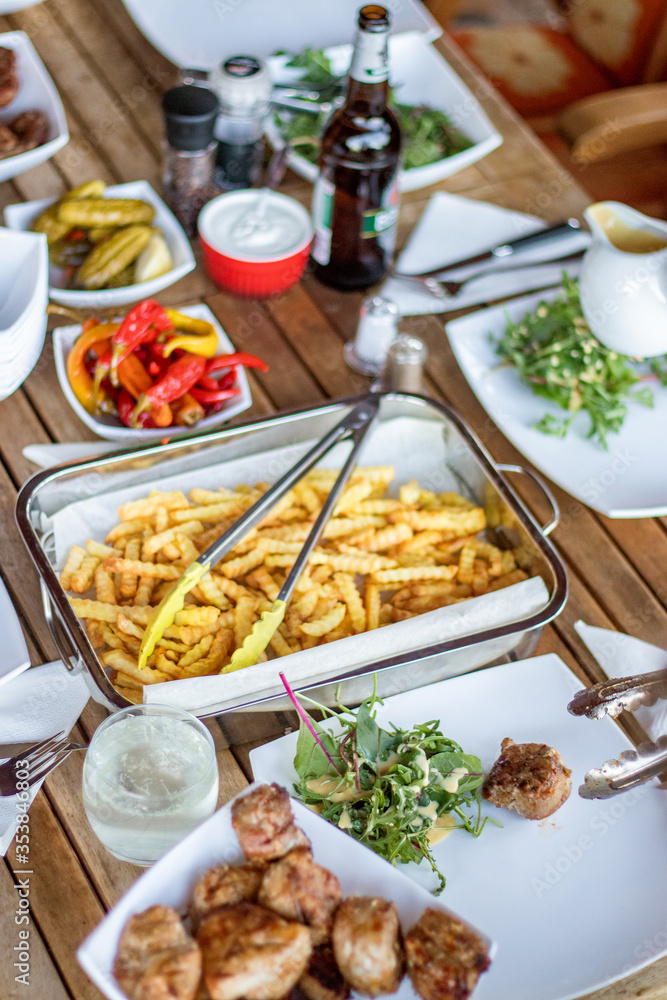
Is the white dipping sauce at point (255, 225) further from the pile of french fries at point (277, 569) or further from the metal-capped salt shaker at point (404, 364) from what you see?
the pile of french fries at point (277, 569)

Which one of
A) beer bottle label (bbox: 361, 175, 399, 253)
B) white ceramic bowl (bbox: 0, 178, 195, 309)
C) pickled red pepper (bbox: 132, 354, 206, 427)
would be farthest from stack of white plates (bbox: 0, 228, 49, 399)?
beer bottle label (bbox: 361, 175, 399, 253)

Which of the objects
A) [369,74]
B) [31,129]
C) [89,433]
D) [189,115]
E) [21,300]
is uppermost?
[369,74]

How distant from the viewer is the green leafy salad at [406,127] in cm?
229

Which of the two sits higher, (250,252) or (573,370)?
(250,252)

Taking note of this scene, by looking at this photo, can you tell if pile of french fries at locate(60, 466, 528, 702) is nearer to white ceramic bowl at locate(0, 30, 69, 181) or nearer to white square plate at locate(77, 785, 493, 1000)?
white square plate at locate(77, 785, 493, 1000)

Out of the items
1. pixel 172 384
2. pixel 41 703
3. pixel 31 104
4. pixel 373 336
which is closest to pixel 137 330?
pixel 172 384

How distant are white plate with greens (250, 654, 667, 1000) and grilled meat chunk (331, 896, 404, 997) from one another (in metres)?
0.18

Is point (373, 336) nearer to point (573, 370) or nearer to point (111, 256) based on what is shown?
point (573, 370)

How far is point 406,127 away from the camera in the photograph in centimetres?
236

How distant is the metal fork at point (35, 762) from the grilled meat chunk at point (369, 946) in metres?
0.50

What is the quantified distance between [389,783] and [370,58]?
51.8 inches

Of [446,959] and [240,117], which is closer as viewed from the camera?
[446,959]

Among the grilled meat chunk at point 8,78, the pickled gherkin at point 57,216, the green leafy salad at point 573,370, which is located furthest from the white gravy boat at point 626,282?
the grilled meat chunk at point 8,78

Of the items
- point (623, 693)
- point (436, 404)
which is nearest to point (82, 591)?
point (436, 404)
